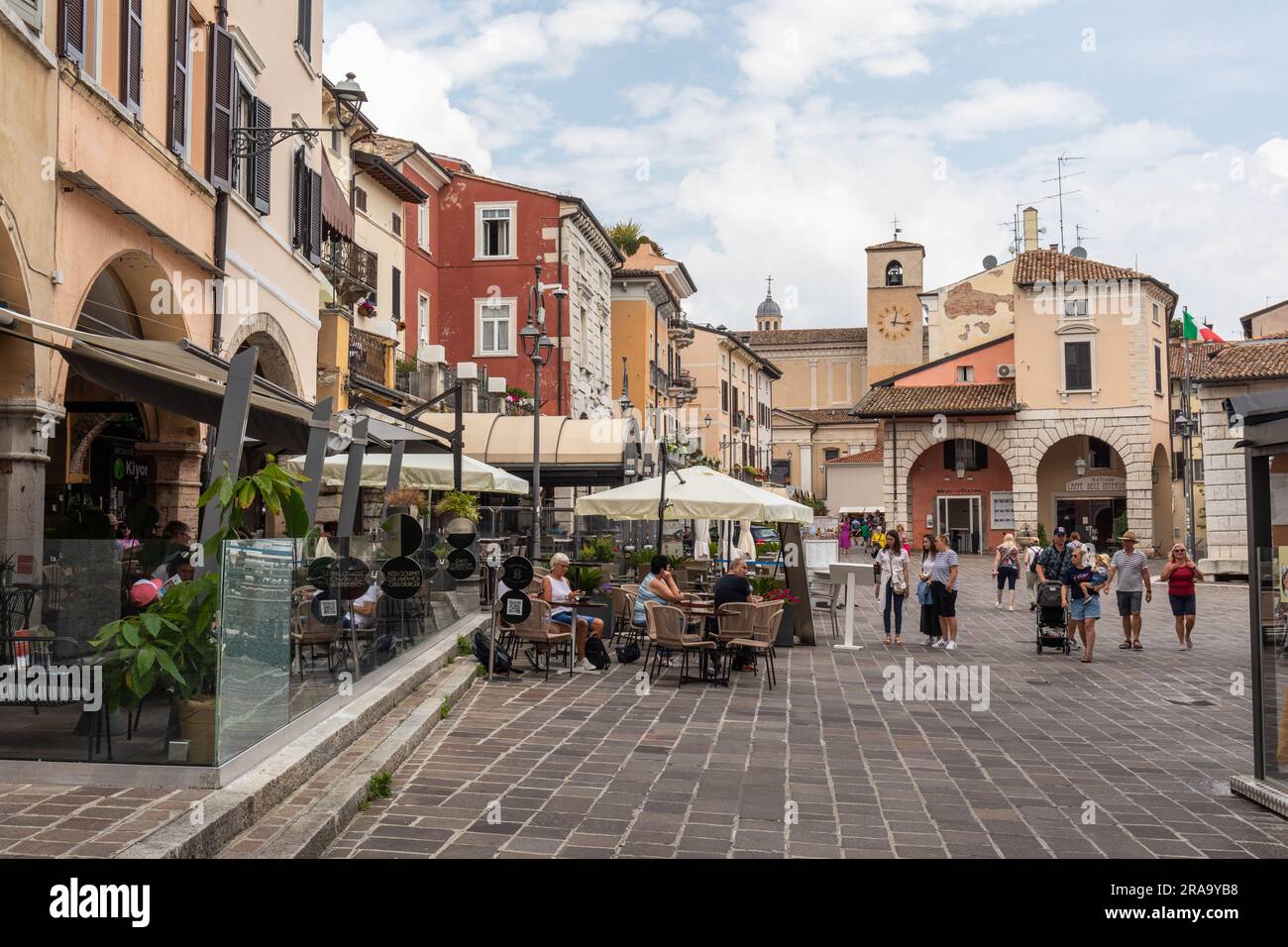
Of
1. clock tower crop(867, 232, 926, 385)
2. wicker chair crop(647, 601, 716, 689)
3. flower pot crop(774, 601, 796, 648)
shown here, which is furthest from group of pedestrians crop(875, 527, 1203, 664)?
clock tower crop(867, 232, 926, 385)

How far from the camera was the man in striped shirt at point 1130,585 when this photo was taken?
52.7ft

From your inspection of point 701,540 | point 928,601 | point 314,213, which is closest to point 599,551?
point 928,601

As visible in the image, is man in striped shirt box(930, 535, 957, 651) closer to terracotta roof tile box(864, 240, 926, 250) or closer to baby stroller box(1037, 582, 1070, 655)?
baby stroller box(1037, 582, 1070, 655)

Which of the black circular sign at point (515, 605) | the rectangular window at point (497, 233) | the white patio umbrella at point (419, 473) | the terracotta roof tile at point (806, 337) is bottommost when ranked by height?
the black circular sign at point (515, 605)

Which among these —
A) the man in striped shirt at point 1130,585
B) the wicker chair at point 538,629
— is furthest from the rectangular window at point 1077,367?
the wicker chair at point 538,629

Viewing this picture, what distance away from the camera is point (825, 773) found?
26.0ft

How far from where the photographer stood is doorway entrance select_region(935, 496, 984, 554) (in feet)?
165

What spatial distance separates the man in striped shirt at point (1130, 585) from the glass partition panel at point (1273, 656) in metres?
9.02

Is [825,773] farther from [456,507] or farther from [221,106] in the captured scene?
[221,106]

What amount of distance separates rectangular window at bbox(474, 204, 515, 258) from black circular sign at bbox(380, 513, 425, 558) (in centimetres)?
2734

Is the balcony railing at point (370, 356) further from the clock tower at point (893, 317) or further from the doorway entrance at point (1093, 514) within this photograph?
the clock tower at point (893, 317)

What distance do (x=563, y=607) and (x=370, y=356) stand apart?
12.8m
